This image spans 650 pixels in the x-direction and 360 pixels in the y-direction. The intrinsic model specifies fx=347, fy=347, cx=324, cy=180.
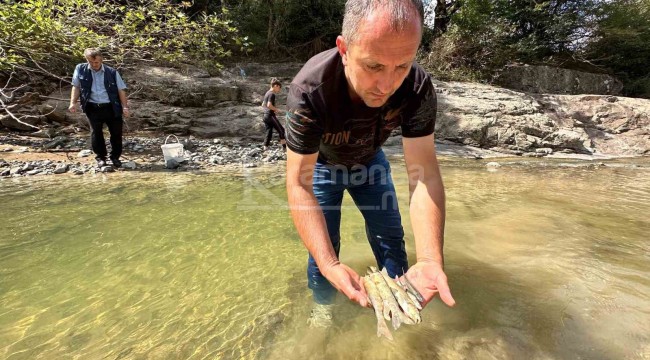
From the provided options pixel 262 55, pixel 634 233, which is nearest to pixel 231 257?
pixel 634 233

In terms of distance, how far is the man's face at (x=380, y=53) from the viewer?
41.3 inches

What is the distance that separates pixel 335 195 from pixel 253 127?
7669mm

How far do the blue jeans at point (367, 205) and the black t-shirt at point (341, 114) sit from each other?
0.30ft

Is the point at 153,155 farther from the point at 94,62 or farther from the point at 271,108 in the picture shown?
the point at 271,108

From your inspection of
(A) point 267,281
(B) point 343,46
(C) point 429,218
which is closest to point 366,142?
(C) point 429,218

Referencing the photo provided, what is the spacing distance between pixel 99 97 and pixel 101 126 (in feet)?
1.45

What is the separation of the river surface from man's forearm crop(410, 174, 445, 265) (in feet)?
2.08

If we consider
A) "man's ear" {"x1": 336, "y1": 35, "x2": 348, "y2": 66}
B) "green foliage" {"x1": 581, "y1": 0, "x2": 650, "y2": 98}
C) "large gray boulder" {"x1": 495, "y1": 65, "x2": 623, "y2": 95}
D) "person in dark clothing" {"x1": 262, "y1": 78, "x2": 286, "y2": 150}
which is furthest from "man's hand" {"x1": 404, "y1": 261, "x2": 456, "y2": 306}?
"green foliage" {"x1": 581, "y1": 0, "x2": 650, "y2": 98}

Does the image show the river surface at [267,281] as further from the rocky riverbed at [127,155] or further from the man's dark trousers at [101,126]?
the man's dark trousers at [101,126]

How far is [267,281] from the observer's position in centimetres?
236

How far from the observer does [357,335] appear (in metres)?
1.88

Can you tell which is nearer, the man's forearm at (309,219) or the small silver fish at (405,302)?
the small silver fish at (405,302)

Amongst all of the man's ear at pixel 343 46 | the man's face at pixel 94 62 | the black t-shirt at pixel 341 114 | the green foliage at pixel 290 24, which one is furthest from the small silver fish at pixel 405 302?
the green foliage at pixel 290 24

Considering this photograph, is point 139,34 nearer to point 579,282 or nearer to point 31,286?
point 31,286
